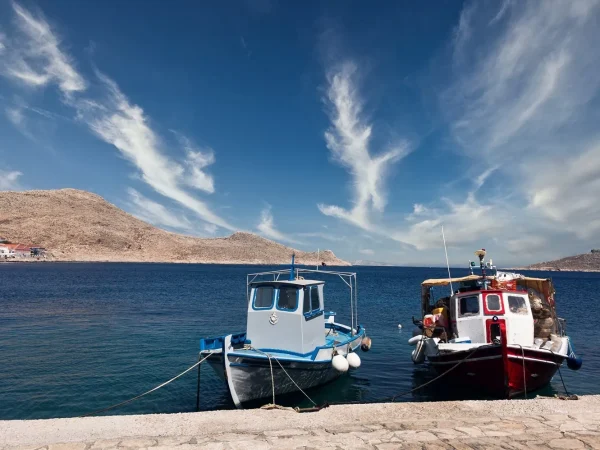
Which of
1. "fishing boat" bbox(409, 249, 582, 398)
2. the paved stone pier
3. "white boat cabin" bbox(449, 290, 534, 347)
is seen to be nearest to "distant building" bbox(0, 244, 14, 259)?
the paved stone pier

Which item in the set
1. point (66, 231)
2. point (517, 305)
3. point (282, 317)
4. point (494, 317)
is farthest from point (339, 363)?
point (66, 231)

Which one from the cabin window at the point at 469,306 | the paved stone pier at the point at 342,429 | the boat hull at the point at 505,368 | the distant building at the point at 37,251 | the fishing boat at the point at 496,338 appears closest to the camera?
the paved stone pier at the point at 342,429

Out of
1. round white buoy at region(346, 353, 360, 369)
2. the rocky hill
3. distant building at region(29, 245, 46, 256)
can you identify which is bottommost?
round white buoy at region(346, 353, 360, 369)

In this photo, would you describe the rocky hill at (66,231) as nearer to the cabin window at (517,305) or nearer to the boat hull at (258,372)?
the cabin window at (517,305)

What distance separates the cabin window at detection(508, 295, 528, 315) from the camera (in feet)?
51.2

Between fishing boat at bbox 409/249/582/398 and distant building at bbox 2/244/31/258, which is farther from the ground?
distant building at bbox 2/244/31/258

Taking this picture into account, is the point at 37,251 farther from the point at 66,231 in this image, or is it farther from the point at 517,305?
the point at 517,305

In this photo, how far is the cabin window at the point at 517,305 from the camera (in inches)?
614

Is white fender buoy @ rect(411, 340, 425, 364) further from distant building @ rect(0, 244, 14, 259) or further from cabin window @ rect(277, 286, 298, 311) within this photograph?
distant building @ rect(0, 244, 14, 259)

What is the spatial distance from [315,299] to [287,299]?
1.67 metres

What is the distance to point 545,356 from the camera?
44.9ft

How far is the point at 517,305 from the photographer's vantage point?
1572 cm

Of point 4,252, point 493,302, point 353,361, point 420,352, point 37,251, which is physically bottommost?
point 353,361

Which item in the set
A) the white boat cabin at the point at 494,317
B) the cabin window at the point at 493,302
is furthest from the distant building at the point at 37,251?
the cabin window at the point at 493,302
